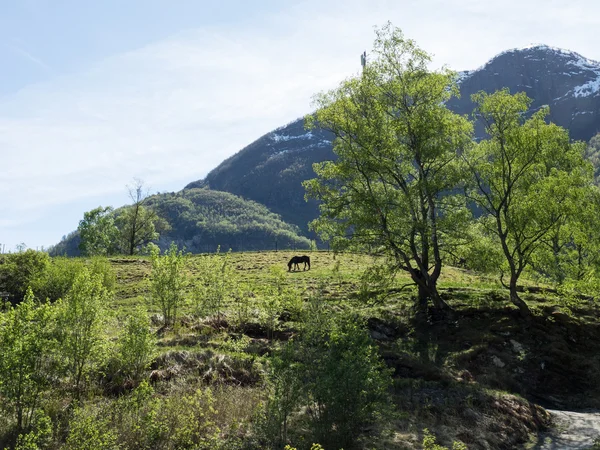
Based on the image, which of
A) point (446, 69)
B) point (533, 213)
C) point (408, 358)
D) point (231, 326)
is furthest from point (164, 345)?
point (446, 69)

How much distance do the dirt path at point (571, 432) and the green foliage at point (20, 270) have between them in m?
37.0

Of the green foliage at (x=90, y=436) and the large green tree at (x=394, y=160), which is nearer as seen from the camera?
the green foliage at (x=90, y=436)

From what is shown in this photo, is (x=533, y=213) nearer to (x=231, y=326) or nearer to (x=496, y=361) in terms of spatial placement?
(x=496, y=361)

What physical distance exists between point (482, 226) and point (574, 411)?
11.5m

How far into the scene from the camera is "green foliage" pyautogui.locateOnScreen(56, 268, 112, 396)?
46.7 feet

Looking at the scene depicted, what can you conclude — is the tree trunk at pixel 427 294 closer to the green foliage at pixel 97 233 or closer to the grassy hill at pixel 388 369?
the grassy hill at pixel 388 369

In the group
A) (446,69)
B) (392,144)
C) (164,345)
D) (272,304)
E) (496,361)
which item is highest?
(446,69)

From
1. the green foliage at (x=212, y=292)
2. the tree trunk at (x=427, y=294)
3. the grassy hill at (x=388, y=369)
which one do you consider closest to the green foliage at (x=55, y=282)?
the grassy hill at (x=388, y=369)

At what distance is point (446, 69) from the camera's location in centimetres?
2869

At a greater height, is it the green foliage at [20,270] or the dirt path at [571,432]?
the green foliage at [20,270]

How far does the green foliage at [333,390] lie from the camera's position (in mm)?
13914

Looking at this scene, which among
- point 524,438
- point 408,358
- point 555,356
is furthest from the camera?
point 555,356

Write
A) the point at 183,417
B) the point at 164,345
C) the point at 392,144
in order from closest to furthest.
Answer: the point at 183,417
the point at 164,345
the point at 392,144

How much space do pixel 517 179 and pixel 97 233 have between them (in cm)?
7907
